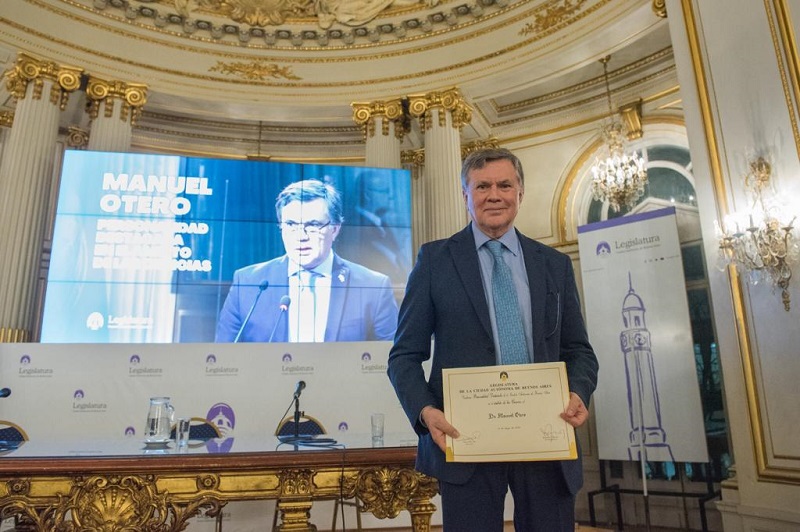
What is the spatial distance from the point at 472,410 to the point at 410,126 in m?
6.79

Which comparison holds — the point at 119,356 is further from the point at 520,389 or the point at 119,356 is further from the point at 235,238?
the point at 520,389

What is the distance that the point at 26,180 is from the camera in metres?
6.05

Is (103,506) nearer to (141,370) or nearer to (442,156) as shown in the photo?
(141,370)

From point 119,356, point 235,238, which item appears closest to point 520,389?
point 119,356

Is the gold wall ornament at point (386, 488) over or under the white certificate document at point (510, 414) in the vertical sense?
under

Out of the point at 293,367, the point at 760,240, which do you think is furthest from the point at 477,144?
the point at 760,240

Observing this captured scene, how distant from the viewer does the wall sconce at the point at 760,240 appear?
357cm

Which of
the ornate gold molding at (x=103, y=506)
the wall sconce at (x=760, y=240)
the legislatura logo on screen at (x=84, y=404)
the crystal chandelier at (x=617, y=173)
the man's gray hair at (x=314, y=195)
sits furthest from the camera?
the man's gray hair at (x=314, y=195)

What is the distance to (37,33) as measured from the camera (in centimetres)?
643

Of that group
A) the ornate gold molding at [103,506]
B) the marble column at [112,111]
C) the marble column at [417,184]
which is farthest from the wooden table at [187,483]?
the marble column at [417,184]

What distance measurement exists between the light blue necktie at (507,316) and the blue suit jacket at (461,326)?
32 mm

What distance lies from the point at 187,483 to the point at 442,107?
19.9 feet

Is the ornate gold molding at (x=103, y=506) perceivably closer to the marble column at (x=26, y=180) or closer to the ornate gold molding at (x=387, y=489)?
the ornate gold molding at (x=387, y=489)

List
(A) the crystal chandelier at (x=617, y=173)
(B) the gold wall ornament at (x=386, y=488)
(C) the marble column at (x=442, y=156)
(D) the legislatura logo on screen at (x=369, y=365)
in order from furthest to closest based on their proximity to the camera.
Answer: (C) the marble column at (x=442, y=156)
(A) the crystal chandelier at (x=617, y=173)
(D) the legislatura logo on screen at (x=369, y=365)
(B) the gold wall ornament at (x=386, y=488)
